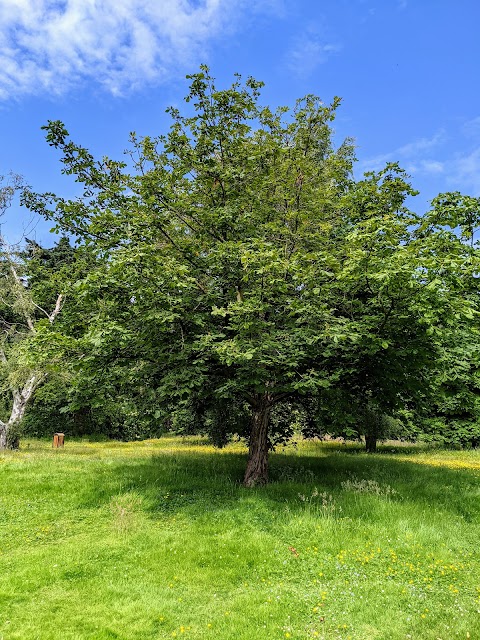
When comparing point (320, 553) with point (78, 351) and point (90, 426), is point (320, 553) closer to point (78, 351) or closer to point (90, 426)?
point (78, 351)

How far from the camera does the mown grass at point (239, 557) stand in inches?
216

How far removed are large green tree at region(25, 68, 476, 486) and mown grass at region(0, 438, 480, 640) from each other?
2.36 metres

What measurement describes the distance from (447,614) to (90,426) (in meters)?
35.0

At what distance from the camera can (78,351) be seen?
1091 centimetres

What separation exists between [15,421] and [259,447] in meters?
16.1

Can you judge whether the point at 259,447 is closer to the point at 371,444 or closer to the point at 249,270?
the point at 249,270

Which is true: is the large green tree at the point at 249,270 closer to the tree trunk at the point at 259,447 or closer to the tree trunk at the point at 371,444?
the tree trunk at the point at 259,447

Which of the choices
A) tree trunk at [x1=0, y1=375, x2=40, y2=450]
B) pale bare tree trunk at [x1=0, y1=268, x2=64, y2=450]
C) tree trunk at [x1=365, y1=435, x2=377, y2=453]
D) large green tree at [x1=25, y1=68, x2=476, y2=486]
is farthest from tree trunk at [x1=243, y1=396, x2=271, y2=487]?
tree trunk at [x1=0, y1=375, x2=40, y2=450]

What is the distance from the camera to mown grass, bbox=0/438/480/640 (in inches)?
216

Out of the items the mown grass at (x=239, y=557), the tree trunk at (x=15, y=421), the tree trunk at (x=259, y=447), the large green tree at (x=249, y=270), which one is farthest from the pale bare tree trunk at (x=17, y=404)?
the tree trunk at (x=259, y=447)

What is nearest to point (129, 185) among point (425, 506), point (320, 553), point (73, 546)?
point (73, 546)

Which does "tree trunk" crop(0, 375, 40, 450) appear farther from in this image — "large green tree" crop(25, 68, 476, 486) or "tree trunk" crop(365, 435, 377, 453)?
"tree trunk" crop(365, 435, 377, 453)

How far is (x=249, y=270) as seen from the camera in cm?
918

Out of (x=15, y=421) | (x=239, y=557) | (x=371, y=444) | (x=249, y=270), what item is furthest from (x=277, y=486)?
(x=15, y=421)
